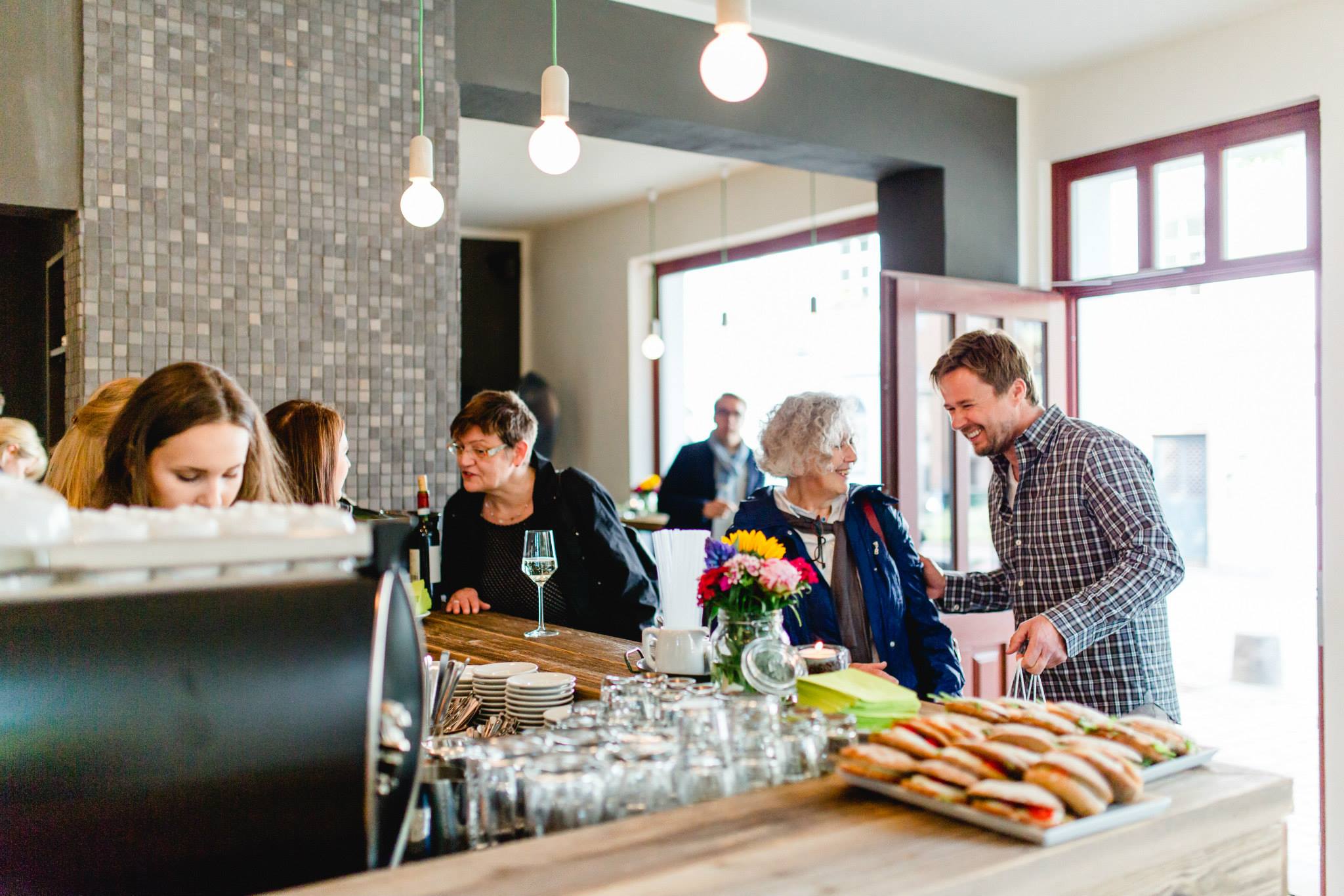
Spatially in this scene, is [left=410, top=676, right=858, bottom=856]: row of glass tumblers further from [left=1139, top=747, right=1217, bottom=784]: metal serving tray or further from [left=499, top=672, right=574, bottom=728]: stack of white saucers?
[left=499, top=672, right=574, bottom=728]: stack of white saucers

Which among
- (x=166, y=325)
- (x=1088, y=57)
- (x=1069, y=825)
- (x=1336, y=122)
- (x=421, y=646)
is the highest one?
(x=1088, y=57)

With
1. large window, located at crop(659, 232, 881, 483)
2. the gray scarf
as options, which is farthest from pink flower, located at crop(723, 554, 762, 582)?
large window, located at crop(659, 232, 881, 483)

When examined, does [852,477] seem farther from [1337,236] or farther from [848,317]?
[1337,236]

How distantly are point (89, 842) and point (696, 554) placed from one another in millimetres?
2811

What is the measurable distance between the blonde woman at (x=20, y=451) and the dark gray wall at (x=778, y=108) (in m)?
1.66

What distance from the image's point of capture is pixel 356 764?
3.66 ft

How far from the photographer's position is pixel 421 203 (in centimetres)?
279

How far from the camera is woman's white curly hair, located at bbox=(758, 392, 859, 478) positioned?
2578mm

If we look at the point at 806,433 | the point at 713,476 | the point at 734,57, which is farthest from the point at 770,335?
the point at 734,57

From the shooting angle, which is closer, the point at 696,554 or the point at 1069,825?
the point at 1069,825

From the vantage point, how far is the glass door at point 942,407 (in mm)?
4355

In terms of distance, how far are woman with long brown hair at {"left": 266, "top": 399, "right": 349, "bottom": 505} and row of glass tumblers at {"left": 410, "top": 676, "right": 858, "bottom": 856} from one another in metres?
1.32

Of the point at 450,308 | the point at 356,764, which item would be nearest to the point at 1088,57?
the point at 450,308

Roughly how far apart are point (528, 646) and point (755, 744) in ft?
4.14
